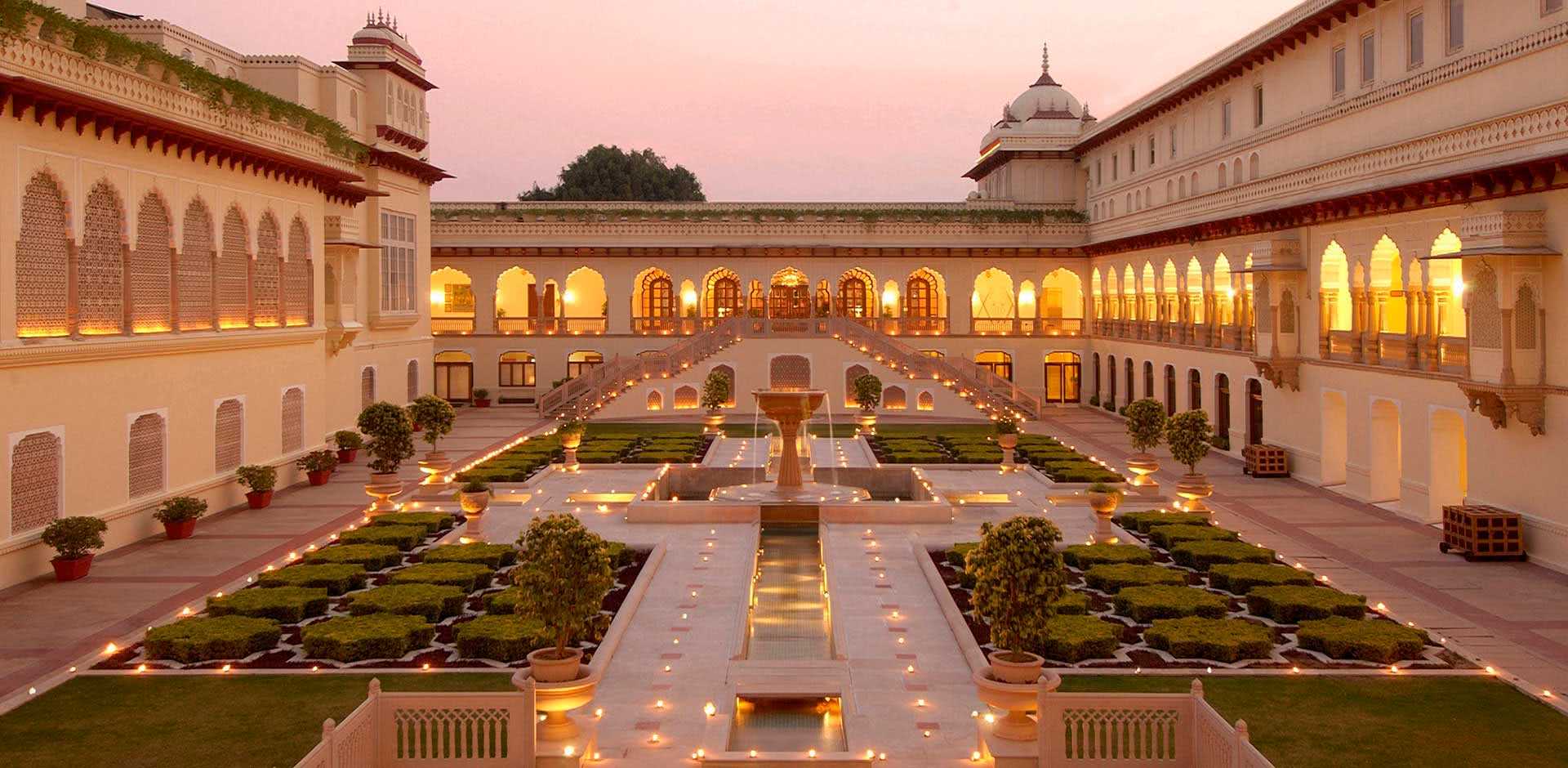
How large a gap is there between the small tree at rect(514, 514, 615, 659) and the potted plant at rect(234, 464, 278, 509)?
14926 mm

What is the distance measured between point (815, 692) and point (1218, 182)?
96.6ft

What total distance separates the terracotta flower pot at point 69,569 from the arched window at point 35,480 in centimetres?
72

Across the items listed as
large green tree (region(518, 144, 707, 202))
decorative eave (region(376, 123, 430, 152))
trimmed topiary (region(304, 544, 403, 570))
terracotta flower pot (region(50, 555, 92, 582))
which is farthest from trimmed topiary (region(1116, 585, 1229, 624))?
large green tree (region(518, 144, 707, 202))

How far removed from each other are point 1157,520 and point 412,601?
12427mm

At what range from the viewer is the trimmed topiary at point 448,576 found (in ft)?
56.7

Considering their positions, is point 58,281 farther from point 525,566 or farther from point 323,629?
point 525,566

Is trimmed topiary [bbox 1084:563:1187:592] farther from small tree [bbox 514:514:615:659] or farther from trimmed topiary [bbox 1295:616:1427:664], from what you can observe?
small tree [bbox 514:514:615:659]

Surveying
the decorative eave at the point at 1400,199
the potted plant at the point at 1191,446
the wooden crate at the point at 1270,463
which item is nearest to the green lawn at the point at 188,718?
the potted plant at the point at 1191,446

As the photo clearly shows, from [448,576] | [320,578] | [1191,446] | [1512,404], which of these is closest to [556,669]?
[448,576]

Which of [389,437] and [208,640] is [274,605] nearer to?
[208,640]

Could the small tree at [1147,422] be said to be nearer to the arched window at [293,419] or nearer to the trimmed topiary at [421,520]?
the trimmed topiary at [421,520]

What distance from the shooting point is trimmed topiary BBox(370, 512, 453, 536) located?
21833 millimetres

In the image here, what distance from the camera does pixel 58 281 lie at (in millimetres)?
19656

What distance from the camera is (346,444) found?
31.8 metres
